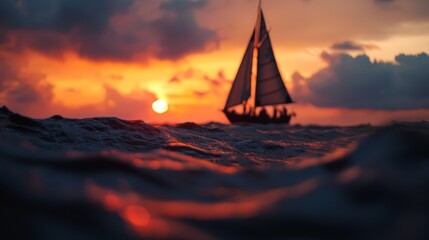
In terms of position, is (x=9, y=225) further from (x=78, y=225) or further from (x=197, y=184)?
(x=197, y=184)

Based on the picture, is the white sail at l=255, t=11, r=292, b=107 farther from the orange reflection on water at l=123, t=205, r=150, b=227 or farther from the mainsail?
the orange reflection on water at l=123, t=205, r=150, b=227

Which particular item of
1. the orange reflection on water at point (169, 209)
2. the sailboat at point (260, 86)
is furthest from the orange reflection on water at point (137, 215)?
the sailboat at point (260, 86)

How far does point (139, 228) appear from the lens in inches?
65.9

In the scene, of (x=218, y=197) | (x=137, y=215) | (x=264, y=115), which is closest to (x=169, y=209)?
(x=137, y=215)

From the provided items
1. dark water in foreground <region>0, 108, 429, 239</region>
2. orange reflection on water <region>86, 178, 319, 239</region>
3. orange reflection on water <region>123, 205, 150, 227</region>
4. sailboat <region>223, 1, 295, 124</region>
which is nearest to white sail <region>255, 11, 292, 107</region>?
sailboat <region>223, 1, 295, 124</region>

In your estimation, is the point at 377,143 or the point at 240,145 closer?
the point at 377,143

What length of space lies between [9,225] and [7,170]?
0.89m

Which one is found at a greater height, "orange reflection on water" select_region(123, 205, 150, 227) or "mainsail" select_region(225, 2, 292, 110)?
"mainsail" select_region(225, 2, 292, 110)

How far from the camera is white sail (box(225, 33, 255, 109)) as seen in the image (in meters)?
Result: 56.8

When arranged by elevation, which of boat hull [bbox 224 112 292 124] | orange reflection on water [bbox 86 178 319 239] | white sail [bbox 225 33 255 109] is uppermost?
white sail [bbox 225 33 255 109]

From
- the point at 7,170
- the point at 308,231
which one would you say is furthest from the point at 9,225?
the point at 308,231

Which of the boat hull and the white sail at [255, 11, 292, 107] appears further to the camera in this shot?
the boat hull

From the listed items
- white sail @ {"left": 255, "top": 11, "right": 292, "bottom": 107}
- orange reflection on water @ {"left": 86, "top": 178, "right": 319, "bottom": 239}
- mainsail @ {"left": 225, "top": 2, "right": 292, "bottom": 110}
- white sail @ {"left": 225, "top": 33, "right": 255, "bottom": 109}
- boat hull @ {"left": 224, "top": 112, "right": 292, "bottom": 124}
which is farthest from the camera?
boat hull @ {"left": 224, "top": 112, "right": 292, "bottom": 124}

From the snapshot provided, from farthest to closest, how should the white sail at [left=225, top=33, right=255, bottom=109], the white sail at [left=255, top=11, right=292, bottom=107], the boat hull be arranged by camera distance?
the boat hull, the white sail at [left=255, top=11, right=292, bottom=107], the white sail at [left=225, top=33, right=255, bottom=109]
